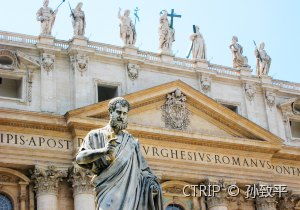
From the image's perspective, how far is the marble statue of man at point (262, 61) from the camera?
32619 millimetres

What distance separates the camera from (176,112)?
94.2 ft

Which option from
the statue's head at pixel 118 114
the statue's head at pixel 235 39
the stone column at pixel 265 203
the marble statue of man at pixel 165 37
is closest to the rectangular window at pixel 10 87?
the marble statue of man at pixel 165 37

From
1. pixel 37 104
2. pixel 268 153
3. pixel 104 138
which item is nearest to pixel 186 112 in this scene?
pixel 268 153

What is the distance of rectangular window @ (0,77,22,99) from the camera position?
88.8ft

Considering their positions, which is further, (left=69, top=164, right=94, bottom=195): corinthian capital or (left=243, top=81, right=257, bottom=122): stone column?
(left=243, top=81, right=257, bottom=122): stone column

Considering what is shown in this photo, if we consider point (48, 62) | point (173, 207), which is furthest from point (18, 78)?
point (173, 207)

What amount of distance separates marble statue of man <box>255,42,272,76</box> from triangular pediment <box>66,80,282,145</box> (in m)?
3.87

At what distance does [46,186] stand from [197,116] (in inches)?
287

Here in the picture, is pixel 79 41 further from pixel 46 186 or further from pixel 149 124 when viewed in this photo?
pixel 46 186

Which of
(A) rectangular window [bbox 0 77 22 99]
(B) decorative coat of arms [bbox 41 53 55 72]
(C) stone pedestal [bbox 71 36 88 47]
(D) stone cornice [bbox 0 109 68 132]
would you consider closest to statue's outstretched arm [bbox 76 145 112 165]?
(D) stone cornice [bbox 0 109 68 132]

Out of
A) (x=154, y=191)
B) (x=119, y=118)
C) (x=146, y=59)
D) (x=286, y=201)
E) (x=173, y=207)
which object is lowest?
(x=154, y=191)

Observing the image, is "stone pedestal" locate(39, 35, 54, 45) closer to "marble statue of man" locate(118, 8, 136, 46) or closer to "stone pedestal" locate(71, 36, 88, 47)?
"stone pedestal" locate(71, 36, 88, 47)

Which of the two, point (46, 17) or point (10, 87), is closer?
point (10, 87)

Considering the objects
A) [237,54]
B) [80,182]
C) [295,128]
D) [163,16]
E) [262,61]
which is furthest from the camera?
[295,128]
